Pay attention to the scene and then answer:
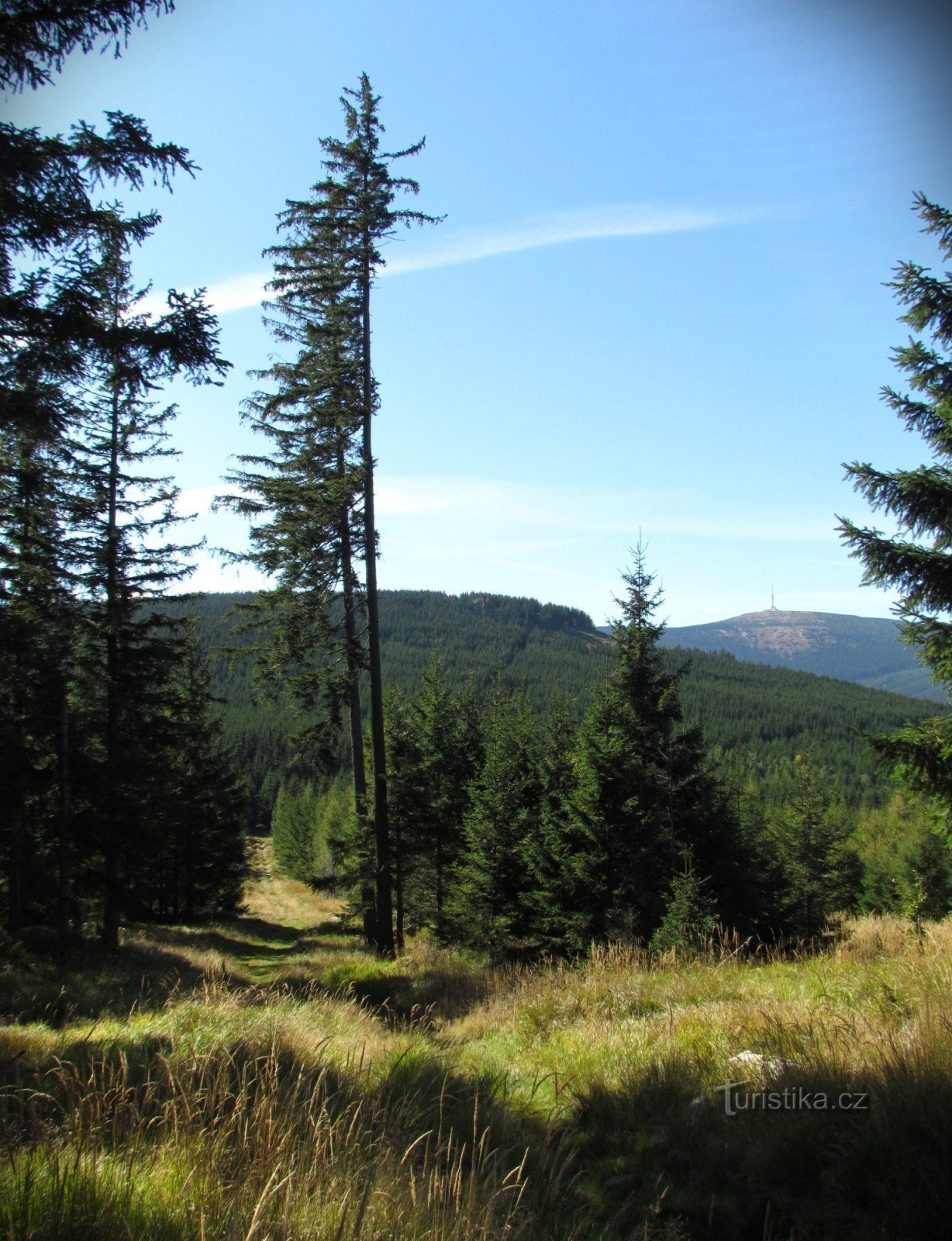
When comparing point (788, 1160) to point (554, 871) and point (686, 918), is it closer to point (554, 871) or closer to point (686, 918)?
point (686, 918)

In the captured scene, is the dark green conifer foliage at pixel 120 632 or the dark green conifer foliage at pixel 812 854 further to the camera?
the dark green conifer foliage at pixel 812 854

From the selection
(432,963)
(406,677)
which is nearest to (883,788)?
(406,677)

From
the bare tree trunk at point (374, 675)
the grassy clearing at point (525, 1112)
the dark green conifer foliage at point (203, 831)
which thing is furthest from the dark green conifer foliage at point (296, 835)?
the grassy clearing at point (525, 1112)

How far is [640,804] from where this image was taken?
14.7 m

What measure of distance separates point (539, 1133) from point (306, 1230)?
8.26 ft

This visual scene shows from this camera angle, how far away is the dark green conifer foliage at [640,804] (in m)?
14.2

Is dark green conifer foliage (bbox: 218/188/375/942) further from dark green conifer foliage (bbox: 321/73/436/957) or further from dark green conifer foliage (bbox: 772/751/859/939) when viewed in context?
dark green conifer foliage (bbox: 772/751/859/939)

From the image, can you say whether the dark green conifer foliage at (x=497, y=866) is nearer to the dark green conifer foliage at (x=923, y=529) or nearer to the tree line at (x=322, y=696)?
the tree line at (x=322, y=696)

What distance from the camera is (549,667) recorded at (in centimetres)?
19900

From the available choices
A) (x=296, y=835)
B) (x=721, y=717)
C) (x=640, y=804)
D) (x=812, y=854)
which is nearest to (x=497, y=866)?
(x=640, y=804)

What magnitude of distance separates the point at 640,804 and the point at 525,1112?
10.6 meters

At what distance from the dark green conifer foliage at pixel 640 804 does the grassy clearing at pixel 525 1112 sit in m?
6.55

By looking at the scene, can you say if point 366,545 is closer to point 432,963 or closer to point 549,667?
point 432,963

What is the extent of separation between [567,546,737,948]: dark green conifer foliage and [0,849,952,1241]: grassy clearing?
258 inches
